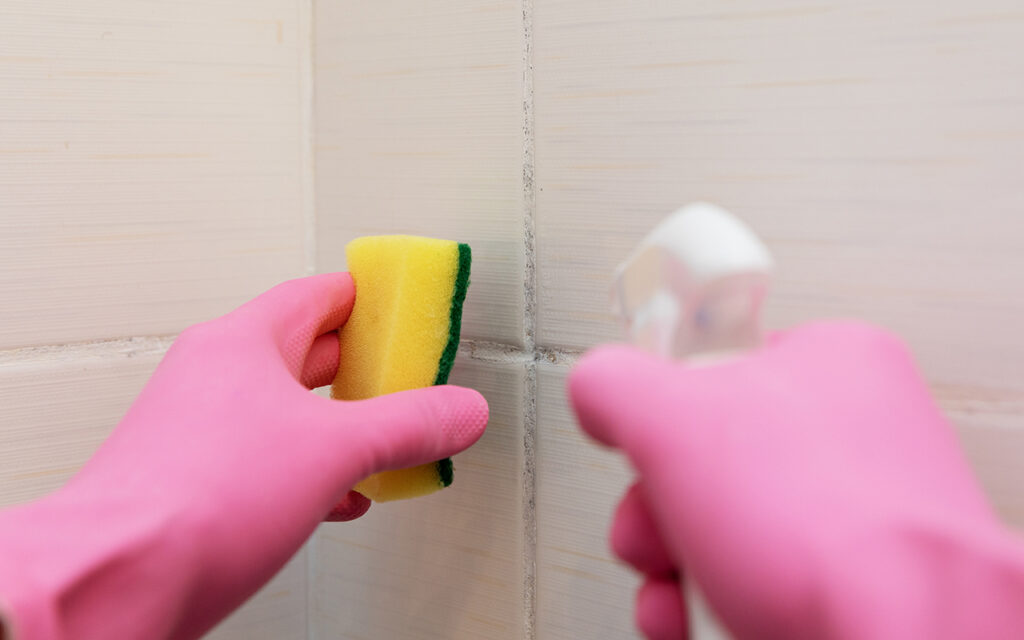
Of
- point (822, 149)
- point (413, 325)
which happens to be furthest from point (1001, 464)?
point (413, 325)

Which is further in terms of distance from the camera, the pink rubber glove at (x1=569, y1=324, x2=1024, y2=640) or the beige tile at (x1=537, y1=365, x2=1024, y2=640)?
the beige tile at (x1=537, y1=365, x2=1024, y2=640)

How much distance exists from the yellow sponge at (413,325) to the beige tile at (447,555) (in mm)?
50

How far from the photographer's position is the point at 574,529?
48 centimetres

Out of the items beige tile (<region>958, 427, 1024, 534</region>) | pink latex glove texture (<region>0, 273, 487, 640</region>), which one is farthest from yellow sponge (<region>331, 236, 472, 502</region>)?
beige tile (<region>958, 427, 1024, 534</region>)

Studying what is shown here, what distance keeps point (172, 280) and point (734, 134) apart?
36cm

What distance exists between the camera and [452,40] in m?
0.50

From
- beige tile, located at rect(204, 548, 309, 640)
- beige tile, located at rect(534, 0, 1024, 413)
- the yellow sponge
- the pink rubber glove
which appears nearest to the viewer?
the pink rubber glove

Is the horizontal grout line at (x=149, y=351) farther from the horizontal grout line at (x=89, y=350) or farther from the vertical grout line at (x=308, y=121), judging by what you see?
the vertical grout line at (x=308, y=121)

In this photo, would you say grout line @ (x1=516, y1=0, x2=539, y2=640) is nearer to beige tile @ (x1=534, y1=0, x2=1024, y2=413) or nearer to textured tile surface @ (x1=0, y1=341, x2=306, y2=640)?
beige tile @ (x1=534, y1=0, x2=1024, y2=413)

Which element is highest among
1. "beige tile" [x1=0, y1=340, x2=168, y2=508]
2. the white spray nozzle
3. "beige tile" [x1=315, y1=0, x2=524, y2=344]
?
"beige tile" [x1=315, y1=0, x2=524, y2=344]

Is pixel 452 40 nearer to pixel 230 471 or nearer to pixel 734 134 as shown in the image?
pixel 734 134

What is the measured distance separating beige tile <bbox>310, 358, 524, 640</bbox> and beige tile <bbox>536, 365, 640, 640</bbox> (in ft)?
0.05

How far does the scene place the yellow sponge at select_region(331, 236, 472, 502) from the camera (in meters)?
0.45

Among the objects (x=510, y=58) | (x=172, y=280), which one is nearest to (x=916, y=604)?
(x=510, y=58)
